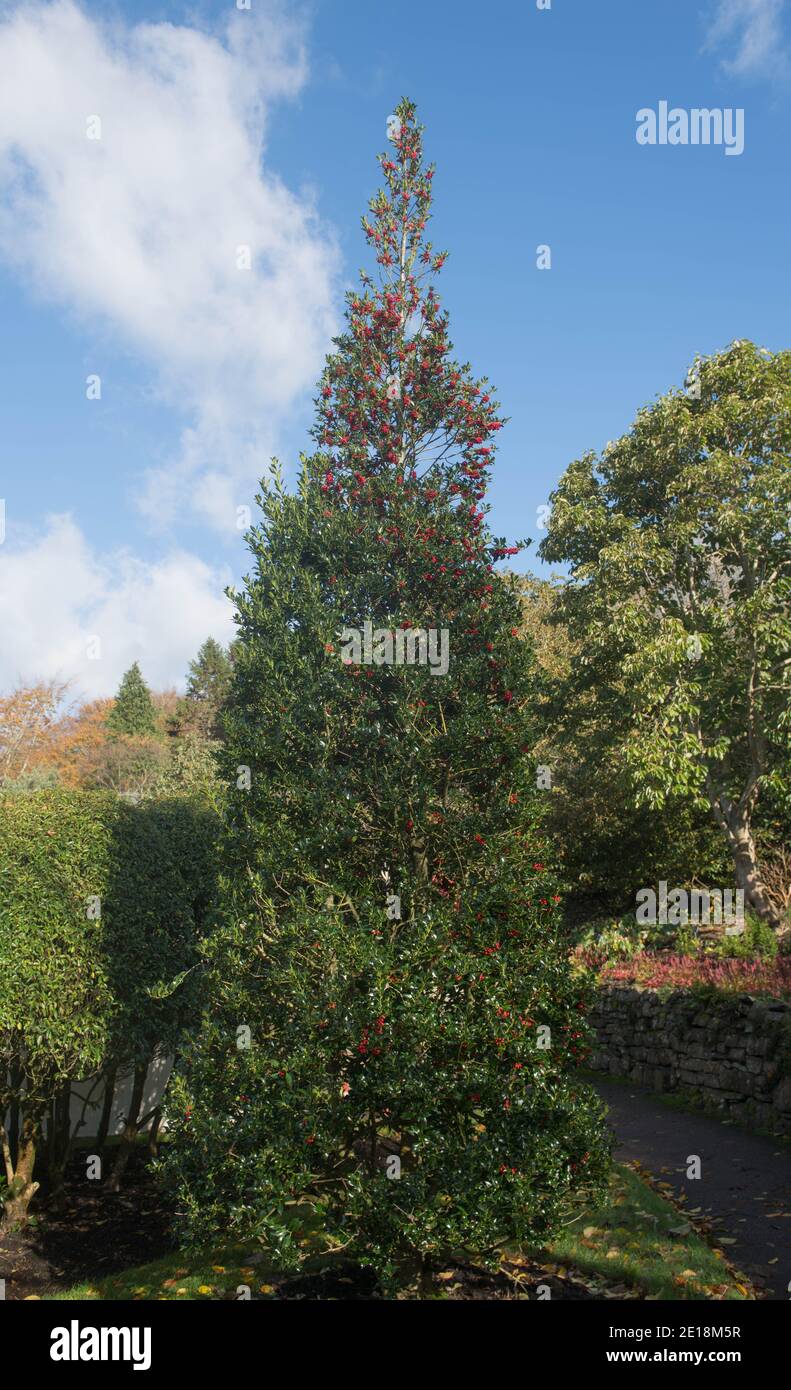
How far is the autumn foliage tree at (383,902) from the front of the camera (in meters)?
6.08

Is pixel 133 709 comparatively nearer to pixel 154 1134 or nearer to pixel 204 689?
pixel 204 689

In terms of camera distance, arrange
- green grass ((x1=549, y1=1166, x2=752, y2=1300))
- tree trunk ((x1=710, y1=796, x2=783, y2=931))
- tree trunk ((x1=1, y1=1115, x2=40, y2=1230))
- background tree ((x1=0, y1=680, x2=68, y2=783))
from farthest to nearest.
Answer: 1. background tree ((x1=0, y1=680, x2=68, y2=783))
2. tree trunk ((x1=710, y1=796, x2=783, y2=931))
3. tree trunk ((x1=1, y1=1115, x2=40, y2=1230))
4. green grass ((x1=549, y1=1166, x2=752, y2=1300))

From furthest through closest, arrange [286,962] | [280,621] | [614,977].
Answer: [614,977]
[280,621]
[286,962]

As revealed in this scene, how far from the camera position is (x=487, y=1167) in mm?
5992

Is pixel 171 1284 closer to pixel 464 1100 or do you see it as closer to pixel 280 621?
pixel 464 1100

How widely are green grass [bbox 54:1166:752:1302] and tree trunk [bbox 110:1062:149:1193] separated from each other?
297 cm

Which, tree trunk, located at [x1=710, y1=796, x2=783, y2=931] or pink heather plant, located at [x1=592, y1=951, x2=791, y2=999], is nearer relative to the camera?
pink heather plant, located at [x1=592, y1=951, x2=791, y2=999]

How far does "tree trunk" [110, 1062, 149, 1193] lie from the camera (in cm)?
1174

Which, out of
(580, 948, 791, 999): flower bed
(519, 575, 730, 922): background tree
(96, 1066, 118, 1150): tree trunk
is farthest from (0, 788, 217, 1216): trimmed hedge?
(519, 575, 730, 922): background tree

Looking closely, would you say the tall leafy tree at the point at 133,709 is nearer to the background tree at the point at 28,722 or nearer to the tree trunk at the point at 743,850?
the background tree at the point at 28,722

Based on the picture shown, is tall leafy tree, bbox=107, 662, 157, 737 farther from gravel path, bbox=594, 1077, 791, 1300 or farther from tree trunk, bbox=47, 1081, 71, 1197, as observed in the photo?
gravel path, bbox=594, 1077, 791, 1300
